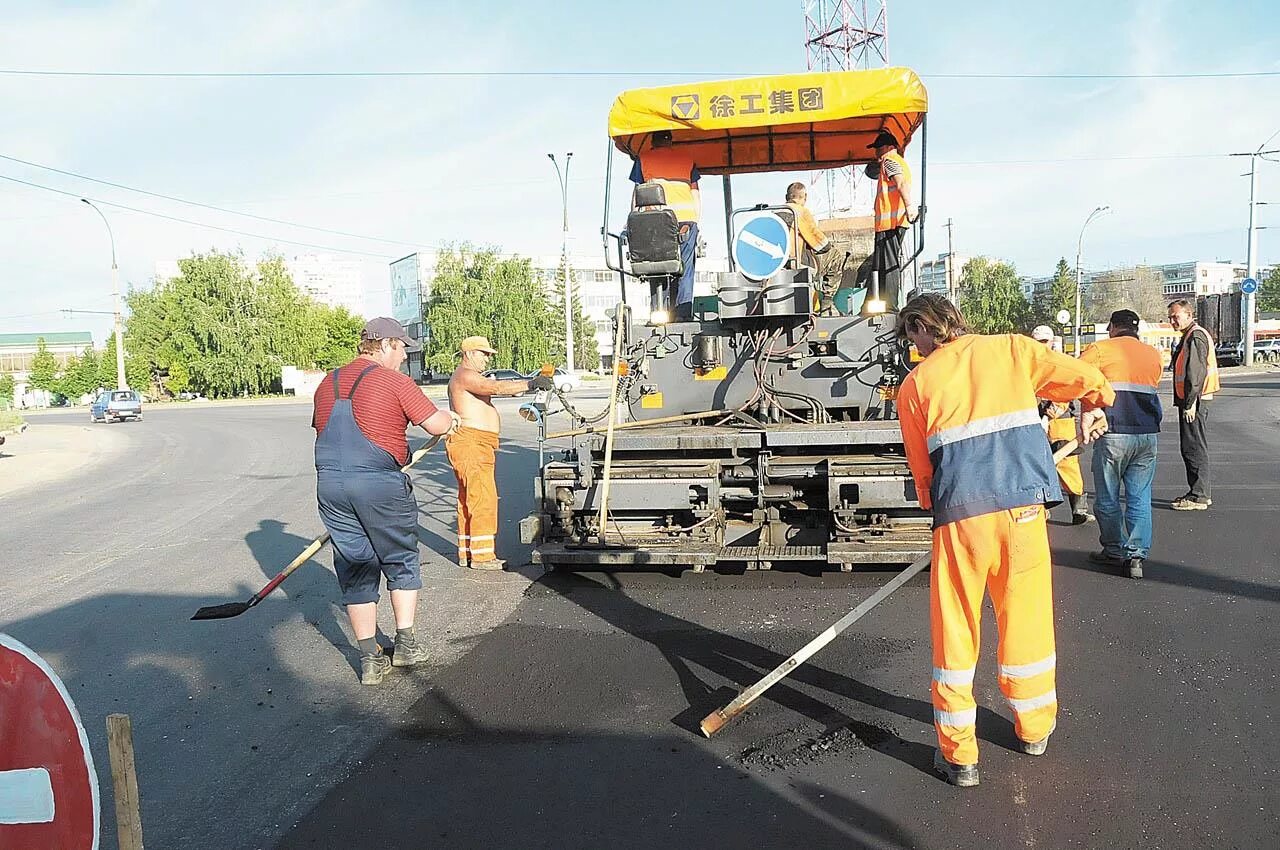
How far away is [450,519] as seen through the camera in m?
9.91

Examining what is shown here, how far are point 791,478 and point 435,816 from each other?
3590 mm

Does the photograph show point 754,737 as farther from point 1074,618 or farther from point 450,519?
point 450,519

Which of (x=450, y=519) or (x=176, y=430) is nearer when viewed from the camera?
(x=450, y=519)

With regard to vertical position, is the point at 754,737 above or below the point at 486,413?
below

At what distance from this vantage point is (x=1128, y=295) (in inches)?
2859

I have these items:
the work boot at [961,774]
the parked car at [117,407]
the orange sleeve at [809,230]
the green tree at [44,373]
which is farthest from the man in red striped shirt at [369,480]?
the green tree at [44,373]

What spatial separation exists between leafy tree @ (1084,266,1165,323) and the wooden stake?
77501mm

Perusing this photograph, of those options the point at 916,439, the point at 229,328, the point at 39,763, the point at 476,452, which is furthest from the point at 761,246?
the point at 229,328

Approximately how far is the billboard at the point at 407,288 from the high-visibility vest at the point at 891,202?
7908cm

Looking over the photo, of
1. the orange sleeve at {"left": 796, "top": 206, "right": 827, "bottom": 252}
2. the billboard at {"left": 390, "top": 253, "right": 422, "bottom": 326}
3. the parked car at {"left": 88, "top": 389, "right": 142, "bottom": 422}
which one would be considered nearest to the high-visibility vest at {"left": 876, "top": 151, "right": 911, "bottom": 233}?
the orange sleeve at {"left": 796, "top": 206, "right": 827, "bottom": 252}

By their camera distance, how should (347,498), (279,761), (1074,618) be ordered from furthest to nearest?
(1074,618)
(347,498)
(279,761)

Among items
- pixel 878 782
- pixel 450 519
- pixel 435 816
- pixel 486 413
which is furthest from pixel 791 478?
pixel 450 519

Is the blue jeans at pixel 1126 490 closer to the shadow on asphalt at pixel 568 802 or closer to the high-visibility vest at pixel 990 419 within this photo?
the high-visibility vest at pixel 990 419

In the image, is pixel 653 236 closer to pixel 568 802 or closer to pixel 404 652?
pixel 404 652
